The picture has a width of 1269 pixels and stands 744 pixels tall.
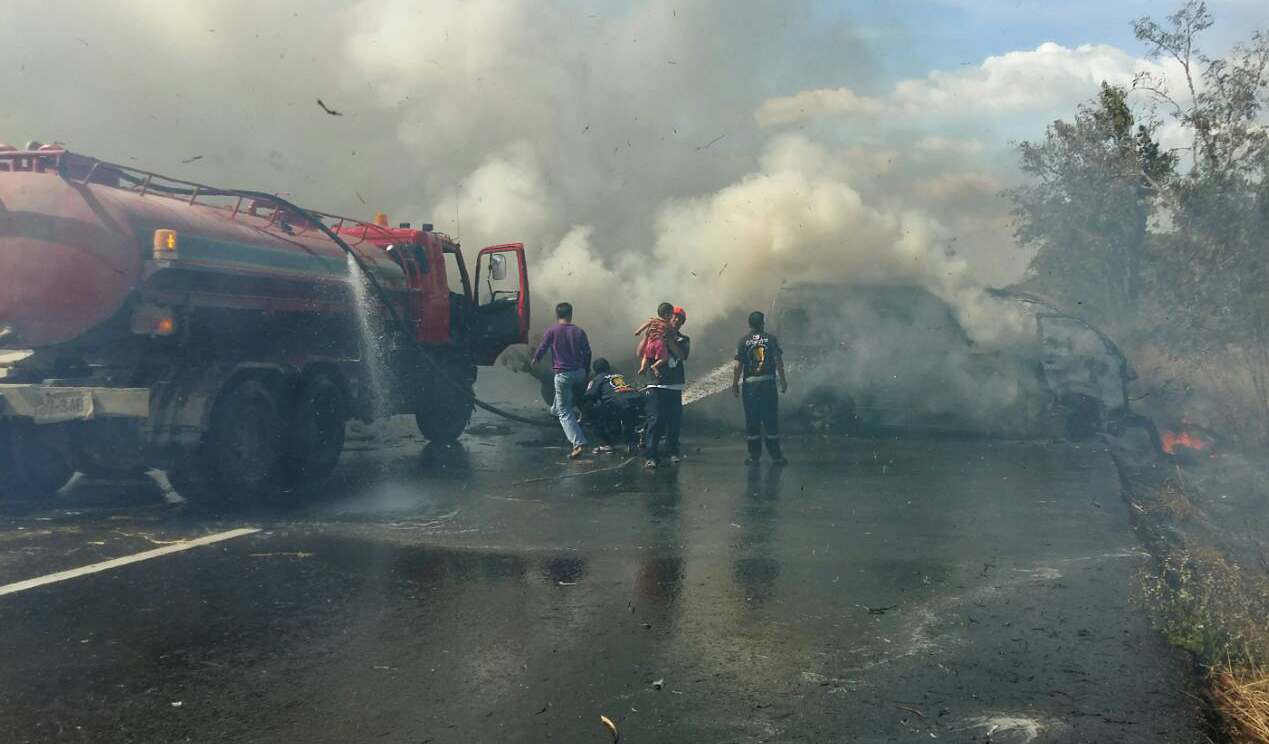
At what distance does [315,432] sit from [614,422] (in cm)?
402

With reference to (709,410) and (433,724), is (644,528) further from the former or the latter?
(709,410)

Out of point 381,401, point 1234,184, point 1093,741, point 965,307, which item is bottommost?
point 1093,741

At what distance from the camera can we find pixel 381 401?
12227mm

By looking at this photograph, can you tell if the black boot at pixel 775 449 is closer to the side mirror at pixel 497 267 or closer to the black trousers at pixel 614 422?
the black trousers at pixel 614 422

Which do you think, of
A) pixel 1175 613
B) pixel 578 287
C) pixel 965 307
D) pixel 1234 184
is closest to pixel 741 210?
pixel 578 287

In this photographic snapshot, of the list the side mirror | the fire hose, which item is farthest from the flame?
the side mirror

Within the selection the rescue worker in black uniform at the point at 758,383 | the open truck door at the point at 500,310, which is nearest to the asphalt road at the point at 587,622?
the rescue worker in black uniform at the point at 758,383

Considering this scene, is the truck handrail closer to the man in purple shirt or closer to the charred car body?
the man in purple shirt

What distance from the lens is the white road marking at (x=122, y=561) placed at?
620 centimetres

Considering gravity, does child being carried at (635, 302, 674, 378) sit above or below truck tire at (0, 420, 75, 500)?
above

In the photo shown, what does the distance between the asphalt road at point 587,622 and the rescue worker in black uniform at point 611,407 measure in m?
3.59

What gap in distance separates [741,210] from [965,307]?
4445mm

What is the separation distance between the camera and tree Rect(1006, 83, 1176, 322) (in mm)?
22750

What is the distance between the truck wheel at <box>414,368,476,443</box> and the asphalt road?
403 cm
